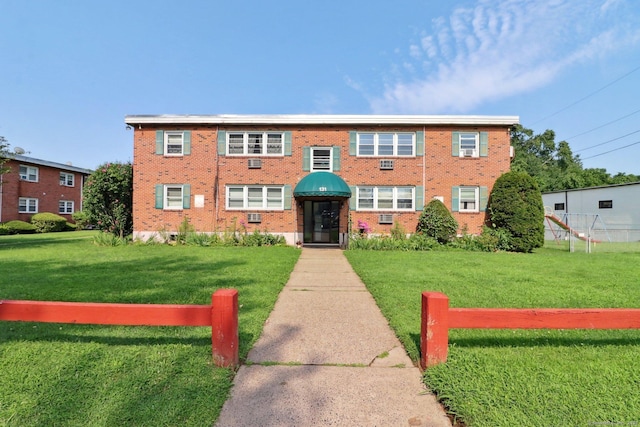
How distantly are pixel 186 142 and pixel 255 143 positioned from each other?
3.60 metres

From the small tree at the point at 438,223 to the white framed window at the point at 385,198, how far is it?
1140 mm

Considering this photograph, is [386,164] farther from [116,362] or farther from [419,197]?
[116,362]

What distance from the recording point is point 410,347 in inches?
148

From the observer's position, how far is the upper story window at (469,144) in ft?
52.8

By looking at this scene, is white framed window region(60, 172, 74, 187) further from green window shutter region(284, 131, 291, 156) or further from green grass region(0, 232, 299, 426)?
green grass region(0, 232, 299, 426)

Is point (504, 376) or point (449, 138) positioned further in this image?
point (449, 138)

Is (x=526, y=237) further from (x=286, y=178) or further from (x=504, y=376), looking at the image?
(x=504, y=376)

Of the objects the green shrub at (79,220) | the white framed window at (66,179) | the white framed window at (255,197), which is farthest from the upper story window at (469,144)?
the white framed window at (66,179)

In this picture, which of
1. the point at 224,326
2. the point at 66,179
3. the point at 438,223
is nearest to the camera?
the point at 224,326

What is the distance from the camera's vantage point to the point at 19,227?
24.7m

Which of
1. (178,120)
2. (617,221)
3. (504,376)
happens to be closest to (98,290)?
(504,376)

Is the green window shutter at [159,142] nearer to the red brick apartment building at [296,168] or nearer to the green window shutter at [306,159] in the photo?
the red brick apartment building at [296,168]

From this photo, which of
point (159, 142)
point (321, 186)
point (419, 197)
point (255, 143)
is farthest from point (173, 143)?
point (419, 197)

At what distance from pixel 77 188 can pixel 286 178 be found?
96.2 ft
